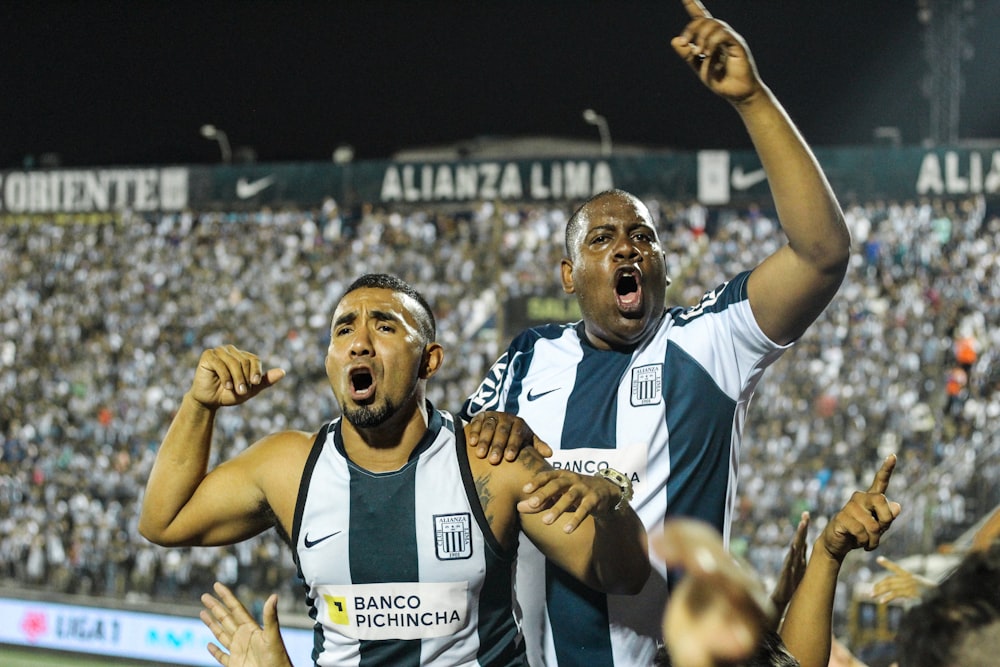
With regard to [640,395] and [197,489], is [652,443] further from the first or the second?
[197,489]

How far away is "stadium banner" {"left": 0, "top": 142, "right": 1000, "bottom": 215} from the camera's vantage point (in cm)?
1254

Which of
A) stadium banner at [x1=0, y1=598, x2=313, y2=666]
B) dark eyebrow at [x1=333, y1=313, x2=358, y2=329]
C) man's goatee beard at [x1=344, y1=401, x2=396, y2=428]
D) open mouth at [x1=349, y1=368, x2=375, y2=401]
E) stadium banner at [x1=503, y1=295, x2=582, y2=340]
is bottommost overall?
stadium banner at [x1=0, y1=598, x2=313, y2=666]

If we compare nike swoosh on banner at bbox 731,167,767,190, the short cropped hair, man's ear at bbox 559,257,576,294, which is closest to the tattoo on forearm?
the short cropped hair

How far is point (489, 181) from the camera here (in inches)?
534

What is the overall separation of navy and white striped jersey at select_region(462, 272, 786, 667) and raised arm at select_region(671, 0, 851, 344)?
11.1 inches

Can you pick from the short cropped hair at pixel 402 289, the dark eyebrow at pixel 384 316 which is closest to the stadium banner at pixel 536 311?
the short cropped hair at pixel 402 289

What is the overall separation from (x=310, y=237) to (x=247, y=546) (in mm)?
13725

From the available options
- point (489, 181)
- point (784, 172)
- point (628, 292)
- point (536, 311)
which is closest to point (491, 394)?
point (628, 292)

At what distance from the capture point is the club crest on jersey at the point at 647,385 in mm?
3314

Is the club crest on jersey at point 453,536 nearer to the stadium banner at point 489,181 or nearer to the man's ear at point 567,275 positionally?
the man's ear at point 567,275

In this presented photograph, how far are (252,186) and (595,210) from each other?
40.4ft

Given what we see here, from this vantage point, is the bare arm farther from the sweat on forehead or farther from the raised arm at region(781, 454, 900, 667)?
the sweat on forehead

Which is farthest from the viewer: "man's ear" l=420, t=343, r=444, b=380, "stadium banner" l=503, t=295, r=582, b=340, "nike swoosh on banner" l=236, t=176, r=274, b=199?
"nike swoosh on banner" l=236, t=176, r=274, b=199

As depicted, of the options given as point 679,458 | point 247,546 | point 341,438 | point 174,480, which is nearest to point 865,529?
point 679,458
